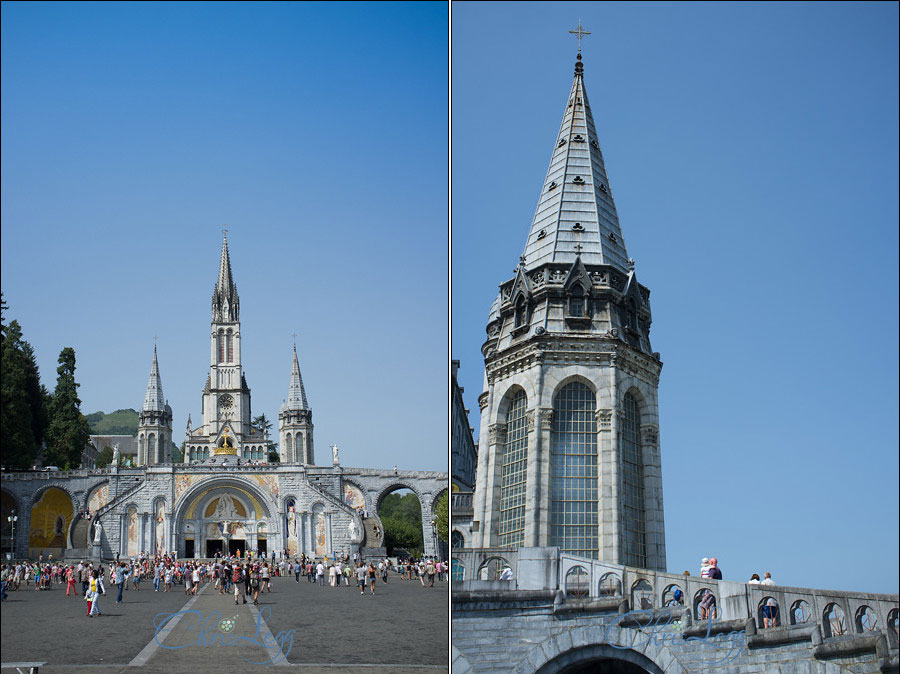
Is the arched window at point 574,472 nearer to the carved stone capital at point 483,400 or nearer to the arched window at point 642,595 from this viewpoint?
the carved stone capital at point 483,400

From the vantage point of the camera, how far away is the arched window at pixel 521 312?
23.1m

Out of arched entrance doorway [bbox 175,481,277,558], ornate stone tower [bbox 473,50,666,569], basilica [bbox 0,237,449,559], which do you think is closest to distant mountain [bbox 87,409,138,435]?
ornate stone tower [bbox 473,50,666,569]

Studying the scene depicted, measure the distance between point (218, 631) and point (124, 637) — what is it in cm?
121

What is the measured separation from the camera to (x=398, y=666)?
12.0m

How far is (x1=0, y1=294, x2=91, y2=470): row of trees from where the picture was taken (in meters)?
13.2

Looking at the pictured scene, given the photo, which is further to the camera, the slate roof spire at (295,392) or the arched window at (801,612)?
the slate roof spire at (295,392)

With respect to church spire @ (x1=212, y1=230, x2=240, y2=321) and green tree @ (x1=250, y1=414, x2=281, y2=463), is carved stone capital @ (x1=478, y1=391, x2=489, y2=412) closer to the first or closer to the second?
church spire @ (x1=212, y1=230, x2=240, y2=321)

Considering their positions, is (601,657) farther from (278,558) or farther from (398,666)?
(278,558)

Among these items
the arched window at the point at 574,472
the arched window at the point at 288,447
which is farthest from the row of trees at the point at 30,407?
the arched window at the point at 288,447

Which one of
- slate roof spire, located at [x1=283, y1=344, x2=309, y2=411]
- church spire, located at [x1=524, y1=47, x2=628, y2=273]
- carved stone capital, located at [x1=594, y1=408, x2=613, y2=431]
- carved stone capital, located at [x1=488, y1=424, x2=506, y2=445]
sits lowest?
carved stone capital, located at [x1=488, y1=424, x2=506, y2=445]

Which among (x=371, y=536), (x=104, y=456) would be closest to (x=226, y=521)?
(x=371, y=536)

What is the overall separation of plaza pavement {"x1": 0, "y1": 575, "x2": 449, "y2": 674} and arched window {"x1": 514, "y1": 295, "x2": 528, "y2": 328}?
29.7 ft

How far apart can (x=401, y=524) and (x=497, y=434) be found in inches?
1923

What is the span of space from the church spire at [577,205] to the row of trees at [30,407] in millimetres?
11955
